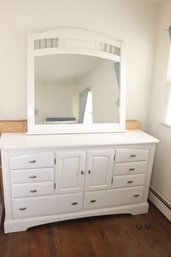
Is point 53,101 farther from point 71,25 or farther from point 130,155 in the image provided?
point 130,155

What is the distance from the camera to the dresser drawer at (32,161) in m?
1.82

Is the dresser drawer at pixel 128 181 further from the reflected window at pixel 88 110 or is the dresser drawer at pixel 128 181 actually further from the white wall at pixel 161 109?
the reflected window at pixel 88 110

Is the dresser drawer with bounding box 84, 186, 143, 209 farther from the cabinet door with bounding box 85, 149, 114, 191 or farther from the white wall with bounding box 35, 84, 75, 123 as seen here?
the white wall with bounding box 35, 84, 75, 123

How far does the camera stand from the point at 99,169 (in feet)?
6.73

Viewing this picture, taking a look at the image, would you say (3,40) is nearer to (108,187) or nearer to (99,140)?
(99,140)

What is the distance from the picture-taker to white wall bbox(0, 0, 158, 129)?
203cm

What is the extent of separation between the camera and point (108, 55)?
2.25 m

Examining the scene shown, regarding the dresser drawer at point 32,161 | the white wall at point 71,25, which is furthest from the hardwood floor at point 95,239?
the white wall at point 71,25

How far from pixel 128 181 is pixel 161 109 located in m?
0.89

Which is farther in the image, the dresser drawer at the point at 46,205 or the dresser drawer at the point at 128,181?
the dresser drawer at the point at 128,181

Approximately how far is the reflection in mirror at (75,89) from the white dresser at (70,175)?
228mm

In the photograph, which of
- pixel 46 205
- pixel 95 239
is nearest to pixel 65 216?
pixel 46 205

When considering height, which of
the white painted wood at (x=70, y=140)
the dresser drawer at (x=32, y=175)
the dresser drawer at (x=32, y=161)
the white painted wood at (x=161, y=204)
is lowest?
the white painted wood at (x=161, y=204)

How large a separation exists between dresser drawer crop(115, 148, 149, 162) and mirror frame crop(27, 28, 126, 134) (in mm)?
350
